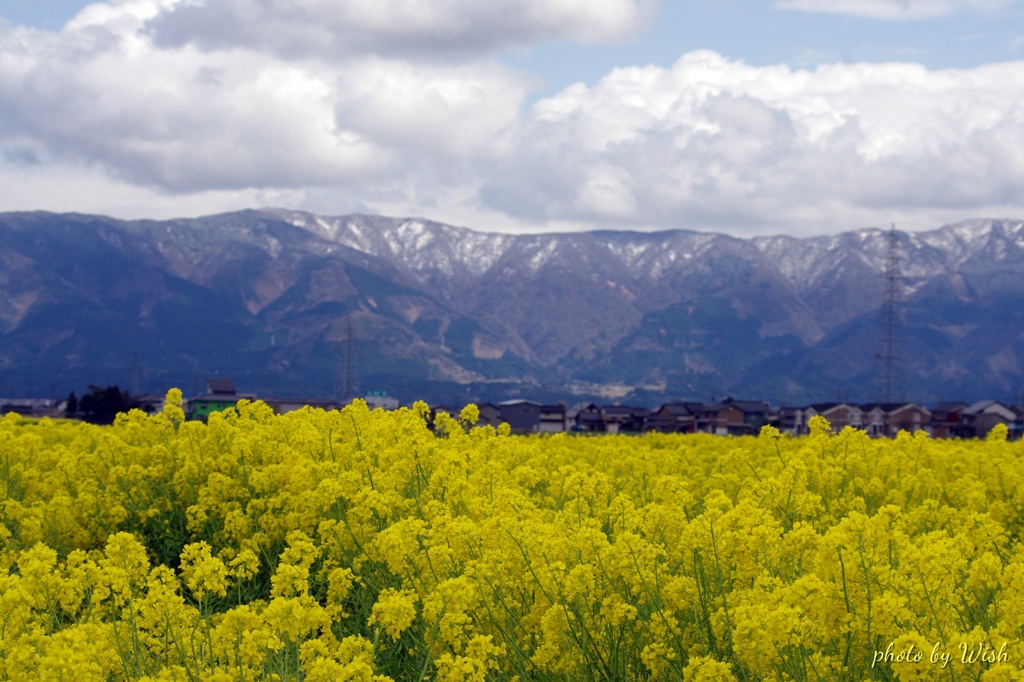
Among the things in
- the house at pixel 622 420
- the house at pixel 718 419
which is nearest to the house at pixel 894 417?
the house at pixel 718 419

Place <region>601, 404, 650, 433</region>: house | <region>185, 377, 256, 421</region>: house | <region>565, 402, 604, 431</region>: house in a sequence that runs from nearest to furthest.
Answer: <region>185, 377, 256, 421</region>: house
<region>601, 404, 650, 433</region>: house
<region>565, 402, 604, 431</region>: house

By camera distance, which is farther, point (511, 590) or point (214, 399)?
point (214, 399)

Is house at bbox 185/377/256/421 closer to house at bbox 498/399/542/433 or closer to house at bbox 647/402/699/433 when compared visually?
house at bbox 498/399/542/433

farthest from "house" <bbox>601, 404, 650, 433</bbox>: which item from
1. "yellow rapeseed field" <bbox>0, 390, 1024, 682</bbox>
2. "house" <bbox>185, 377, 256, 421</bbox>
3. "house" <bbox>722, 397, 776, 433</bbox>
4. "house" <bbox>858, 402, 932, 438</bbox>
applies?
"yellow rapeseed field" <bbox>0, 390, 1024, 682</bbox>

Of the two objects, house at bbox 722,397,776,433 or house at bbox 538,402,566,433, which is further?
house at bbox 722,397,776,433

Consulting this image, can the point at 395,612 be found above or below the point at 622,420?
above

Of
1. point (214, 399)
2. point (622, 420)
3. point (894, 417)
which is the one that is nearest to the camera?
point (894, 417)

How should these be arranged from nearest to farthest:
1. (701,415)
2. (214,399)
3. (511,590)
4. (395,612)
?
(395,612)
(511,590)
(214,399)
(701,415)

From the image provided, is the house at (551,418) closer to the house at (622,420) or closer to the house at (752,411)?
the house at (622,420)

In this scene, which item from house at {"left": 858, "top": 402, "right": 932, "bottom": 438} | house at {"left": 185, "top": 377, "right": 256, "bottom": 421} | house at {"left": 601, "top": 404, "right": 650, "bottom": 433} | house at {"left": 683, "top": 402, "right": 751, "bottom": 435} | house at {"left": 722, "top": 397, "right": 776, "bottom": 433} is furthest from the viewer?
house at {"left": 722, "top": 397, "right": 776, "bottom": 433}

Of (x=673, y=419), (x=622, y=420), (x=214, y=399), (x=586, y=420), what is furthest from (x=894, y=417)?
(x=214, y=399)

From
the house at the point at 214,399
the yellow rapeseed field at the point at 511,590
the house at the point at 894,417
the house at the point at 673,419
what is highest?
the yellow rapeseed field at the point at 511,590

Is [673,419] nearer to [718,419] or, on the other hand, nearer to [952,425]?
[718,419]

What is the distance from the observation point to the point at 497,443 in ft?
46.0
